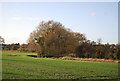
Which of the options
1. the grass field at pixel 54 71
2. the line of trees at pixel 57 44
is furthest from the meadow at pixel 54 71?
the line of trees at pixel 57 44

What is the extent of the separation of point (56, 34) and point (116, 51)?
15.6 metres

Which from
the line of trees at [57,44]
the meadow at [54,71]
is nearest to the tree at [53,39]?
the line of trees at [57,44]

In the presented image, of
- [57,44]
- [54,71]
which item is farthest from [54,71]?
[57,44]

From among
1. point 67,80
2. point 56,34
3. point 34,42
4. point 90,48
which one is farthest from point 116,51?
point 67,80

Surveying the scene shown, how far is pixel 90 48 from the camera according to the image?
50.2m

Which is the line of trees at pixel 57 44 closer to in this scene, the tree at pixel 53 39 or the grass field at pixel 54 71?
the tree at pixel 53 39

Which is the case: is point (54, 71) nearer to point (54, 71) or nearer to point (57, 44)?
point (54, 71)

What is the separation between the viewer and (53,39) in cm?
4606

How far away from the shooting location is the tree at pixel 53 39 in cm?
4588

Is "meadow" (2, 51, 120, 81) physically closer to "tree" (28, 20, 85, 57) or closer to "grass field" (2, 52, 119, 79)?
"grass field" (2, 52, 119, 79)

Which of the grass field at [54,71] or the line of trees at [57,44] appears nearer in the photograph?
the grass field at [54,71]

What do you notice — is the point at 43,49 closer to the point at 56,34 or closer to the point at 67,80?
the point at 56,34

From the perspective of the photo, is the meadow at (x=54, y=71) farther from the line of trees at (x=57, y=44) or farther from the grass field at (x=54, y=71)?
the line of trees at (x=57, y=44)

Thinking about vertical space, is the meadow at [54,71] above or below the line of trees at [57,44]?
below
